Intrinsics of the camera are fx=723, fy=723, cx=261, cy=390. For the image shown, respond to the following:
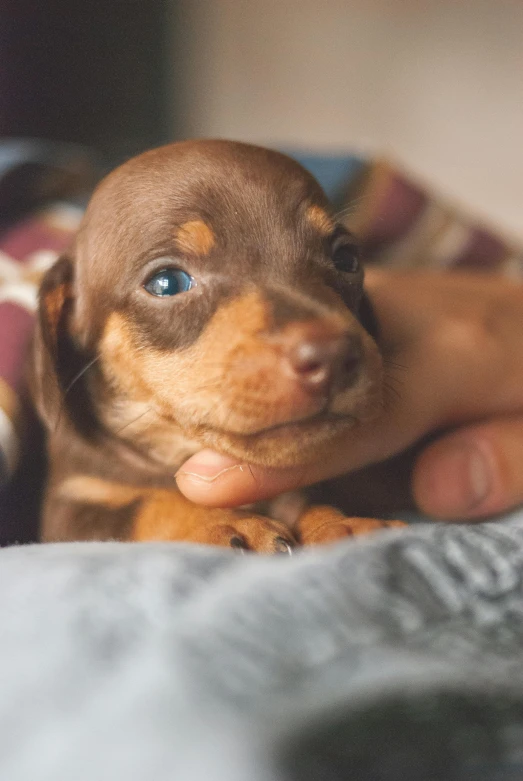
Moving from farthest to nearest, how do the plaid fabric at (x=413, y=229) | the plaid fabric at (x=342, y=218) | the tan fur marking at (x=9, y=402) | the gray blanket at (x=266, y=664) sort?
the plaid fabric at (x=413, y=229), the plaid fabric at (x=342, y=218), the tan fur marking at (x=9, y=402), the gray blanket at (x=266, y=664)

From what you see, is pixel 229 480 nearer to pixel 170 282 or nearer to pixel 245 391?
pixel 245 391

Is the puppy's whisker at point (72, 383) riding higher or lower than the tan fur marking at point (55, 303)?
lower

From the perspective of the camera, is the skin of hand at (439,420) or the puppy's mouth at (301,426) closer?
the puppy's mouth at (301,426)

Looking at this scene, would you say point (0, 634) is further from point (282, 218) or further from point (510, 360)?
point (510, 360)

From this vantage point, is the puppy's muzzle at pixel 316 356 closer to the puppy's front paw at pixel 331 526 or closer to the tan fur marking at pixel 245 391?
the tan fur marking at pixel 245 391

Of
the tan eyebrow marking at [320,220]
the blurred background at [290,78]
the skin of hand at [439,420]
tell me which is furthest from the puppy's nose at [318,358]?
the blurred background at [290,78]

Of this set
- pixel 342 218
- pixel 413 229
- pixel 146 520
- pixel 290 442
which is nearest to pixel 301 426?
pixel 290 442

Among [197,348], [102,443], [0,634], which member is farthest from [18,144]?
[0,634]
